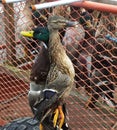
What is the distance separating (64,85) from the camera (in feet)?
7.25

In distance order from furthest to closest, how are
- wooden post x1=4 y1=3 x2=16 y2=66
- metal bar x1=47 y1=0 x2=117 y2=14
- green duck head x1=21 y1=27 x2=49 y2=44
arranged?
1. wooden post x1=4 y1=3 x2=16 y2=66
2. metal bar x1=47 y1=0 x2=117 y2=14
3. green duck head x1=21 y1=27 x2=49 y2=44

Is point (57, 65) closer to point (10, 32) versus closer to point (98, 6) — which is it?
point (98, 6)

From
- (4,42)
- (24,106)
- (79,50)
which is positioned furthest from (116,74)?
(4,42)

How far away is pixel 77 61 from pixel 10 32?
1063 millimetres

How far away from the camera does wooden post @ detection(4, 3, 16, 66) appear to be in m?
3.97

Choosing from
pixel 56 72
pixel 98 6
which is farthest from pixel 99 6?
Answer: pixel 56 72

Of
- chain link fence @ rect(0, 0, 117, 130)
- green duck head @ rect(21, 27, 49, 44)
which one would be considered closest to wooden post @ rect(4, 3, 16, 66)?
chain link fence @ rect(0, 0, 117, 130)

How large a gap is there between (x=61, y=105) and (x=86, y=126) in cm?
138

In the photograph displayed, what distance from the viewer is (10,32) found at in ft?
13.4

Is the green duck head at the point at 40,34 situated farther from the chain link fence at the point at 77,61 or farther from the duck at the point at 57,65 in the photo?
the chain link fence at the point at 77,61

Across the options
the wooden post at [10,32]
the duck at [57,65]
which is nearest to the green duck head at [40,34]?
the duck at [57,65]

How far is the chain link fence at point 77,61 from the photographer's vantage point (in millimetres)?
3123

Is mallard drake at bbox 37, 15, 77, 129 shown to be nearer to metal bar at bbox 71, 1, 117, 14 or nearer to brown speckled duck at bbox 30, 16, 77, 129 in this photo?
brown speckled duck at bbox 30, 16, 77, 129

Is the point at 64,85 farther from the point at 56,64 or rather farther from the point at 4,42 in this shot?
the point at 4,42
